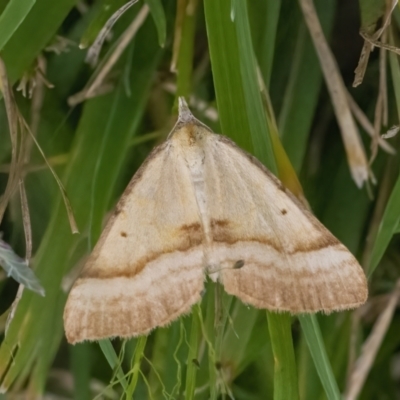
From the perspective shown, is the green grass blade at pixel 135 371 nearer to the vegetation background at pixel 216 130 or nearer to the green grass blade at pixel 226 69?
the vegetation background at pixel 216 130

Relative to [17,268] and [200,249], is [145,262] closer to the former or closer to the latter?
[200,249]

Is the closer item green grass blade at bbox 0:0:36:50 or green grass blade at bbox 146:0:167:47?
green grass blade at bbox 0:0:36:50

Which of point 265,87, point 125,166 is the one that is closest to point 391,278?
point 265,87

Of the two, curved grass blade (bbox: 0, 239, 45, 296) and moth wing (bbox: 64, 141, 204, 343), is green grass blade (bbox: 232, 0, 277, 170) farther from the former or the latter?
curved grass blade (bbox: 0, 239, 45, 296)

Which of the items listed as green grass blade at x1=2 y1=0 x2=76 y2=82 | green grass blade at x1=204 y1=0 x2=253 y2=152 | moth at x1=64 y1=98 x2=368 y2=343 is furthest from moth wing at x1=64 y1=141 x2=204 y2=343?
green grass blade at x1=2 y1=0 x2=76 y2=82

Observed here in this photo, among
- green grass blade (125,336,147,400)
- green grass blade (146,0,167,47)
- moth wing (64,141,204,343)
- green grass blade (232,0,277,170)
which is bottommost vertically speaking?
green grass blade (125,336,147,400)

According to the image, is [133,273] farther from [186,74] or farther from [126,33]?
[126,33]
